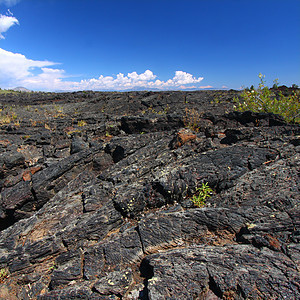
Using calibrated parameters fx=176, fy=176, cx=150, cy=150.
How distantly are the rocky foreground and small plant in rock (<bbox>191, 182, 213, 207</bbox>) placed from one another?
15 cm

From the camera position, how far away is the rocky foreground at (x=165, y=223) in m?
4.04

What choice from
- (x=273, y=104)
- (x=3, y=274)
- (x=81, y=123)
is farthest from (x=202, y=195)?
(x=81, y=123)

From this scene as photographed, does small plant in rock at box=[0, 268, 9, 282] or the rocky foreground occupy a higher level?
the rocky foreground

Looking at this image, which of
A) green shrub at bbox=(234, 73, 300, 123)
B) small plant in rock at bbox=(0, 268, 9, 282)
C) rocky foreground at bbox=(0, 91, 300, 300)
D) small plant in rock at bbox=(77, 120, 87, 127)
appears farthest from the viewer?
small plant in rock at bbox=(77, 120, 87, 127)

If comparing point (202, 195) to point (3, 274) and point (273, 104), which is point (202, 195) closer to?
point (3, 274)

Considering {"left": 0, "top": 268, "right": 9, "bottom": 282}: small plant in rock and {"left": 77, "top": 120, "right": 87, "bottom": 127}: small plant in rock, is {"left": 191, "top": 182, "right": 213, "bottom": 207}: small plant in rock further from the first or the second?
{"left": 77, "top": 120, "right": 87, "bottom": 127}: small plant in rock

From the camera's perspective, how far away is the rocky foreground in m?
4.04

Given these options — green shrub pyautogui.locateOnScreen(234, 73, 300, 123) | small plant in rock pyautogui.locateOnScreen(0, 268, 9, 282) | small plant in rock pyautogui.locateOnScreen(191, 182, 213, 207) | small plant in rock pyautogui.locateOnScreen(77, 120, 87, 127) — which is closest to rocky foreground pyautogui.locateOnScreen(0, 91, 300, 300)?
small plant in rock pyautogui.locateOnScreen(0, 268, 9, 282)

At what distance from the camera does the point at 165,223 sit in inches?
217

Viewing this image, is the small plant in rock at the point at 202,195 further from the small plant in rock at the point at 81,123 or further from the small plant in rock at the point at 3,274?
the small plant in rock at the point at 81,123

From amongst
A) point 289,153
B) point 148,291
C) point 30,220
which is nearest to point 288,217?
point 289,153

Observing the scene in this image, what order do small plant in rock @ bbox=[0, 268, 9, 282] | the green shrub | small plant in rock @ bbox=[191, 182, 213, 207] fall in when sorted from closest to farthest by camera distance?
small plant in rock @ bbox=[0, 268, 9, 282]
small plant in rock @ bbox=[191, 182, 213, 207]
the green shrub

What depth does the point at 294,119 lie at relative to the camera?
33.7ft

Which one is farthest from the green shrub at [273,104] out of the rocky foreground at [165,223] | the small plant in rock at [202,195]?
the small plant in rock at [202,195]
